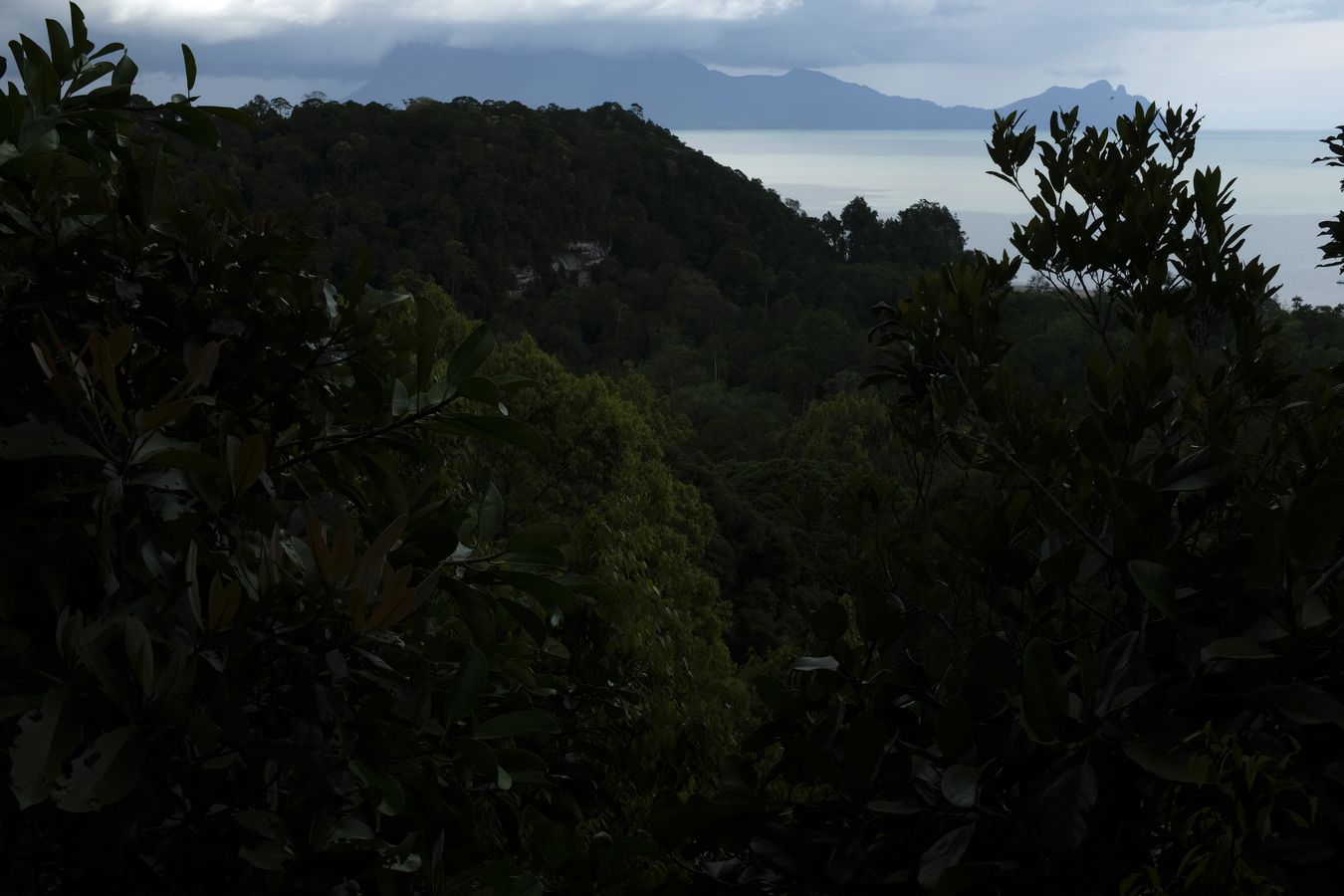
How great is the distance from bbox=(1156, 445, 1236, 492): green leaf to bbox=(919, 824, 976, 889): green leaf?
0.50m

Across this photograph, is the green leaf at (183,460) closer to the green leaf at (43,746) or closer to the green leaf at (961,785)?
the green leaf at (43,746)

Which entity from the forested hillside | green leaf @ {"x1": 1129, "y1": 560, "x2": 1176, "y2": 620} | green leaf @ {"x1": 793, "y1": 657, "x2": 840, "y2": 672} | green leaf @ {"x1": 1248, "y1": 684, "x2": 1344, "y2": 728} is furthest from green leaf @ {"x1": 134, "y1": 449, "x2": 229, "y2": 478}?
the forested hillside

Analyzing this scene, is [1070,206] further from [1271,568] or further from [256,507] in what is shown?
[256,507]

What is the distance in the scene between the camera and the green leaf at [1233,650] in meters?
1.00

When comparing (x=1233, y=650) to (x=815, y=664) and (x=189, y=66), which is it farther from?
(x=189, y=66)

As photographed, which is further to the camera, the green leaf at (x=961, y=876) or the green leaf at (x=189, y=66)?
the green leaf at (x=189, y=66)

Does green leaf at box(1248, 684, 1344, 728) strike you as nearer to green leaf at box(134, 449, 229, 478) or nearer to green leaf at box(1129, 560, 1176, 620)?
green leaf at box(1129, 560, 1176, 620)

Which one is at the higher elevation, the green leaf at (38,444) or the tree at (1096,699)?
the green leaf at (38,444)

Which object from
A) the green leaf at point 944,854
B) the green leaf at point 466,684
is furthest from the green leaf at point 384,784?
the green leaf at point 944,854

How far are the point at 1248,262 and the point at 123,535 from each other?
8.63 ft

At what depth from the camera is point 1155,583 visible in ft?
3.67

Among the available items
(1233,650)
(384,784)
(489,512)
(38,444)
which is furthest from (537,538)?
(1233,650)

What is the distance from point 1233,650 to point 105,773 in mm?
1093

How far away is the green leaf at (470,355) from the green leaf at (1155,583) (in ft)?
2.88
